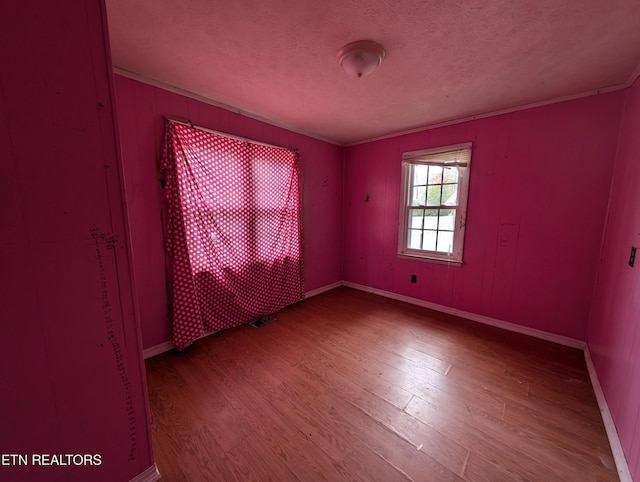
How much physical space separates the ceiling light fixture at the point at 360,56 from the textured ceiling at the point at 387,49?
1.6 inches

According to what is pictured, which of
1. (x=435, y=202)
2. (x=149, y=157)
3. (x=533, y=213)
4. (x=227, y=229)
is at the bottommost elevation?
(x=227, y=229)

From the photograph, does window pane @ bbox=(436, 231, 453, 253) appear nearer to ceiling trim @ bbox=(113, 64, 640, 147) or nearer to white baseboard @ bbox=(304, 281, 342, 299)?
ceiling trim @ bbox=(113, 64, 640, 147)

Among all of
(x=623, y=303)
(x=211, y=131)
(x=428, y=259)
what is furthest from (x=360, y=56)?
(x=428, y=259)

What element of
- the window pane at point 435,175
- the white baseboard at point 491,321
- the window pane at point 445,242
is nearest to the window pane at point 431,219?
the window pane at point 445,242

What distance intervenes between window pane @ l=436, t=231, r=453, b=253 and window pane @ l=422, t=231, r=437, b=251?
0.20 ft

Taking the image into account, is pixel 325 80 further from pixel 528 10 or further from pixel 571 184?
pixel 571 184

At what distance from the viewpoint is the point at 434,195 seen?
3035 millimetres

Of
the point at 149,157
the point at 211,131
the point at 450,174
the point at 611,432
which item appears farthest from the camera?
the point at 450,174

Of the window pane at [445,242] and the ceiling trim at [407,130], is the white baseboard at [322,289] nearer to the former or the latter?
the window pane at [445,242]

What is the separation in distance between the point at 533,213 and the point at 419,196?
3.85ft

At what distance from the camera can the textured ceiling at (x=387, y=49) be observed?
1243mm

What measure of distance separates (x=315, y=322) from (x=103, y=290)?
2.09m

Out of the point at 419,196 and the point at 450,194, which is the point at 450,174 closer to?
the point at 450,194

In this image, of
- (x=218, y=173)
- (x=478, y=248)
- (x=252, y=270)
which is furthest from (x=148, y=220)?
(x=478, y=248)
